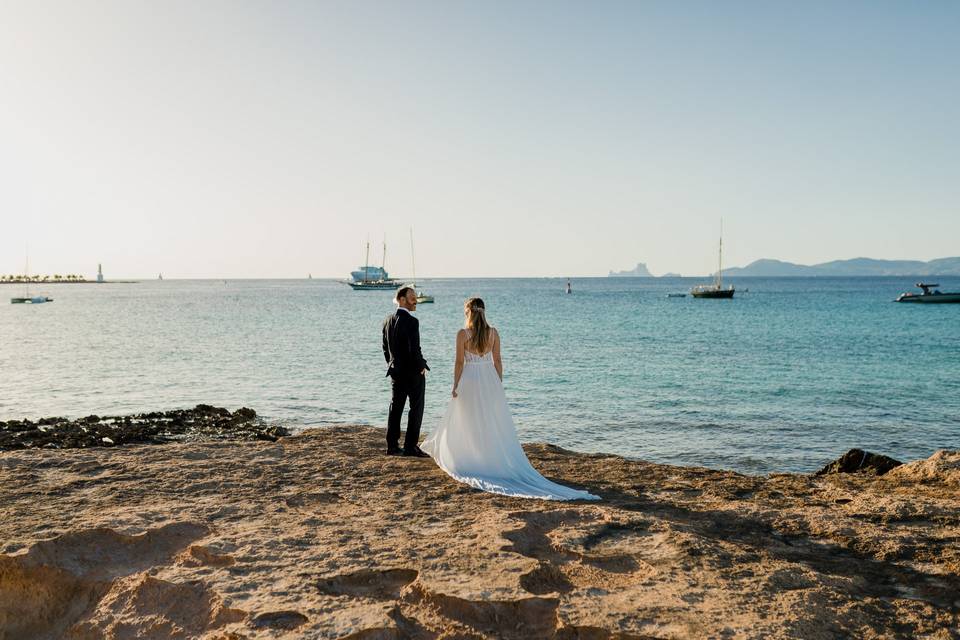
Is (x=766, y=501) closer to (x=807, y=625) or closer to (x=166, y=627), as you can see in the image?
(x=807, y=625)

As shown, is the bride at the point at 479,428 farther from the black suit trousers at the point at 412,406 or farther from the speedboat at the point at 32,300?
the speedboat at the point at 32,300

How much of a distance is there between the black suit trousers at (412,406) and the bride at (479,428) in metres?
0.50

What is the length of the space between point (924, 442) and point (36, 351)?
1492 inches

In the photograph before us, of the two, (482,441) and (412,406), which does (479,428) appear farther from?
(412,406)

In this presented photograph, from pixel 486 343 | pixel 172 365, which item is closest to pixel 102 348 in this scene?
pixel 172 365

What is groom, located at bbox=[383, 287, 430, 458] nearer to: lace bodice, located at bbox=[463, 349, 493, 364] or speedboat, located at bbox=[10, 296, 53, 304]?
lace bodice, located at bbox=[463, 349, 493, 364]

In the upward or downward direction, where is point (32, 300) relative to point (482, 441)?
upward

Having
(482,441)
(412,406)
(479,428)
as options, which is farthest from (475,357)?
(412,406)

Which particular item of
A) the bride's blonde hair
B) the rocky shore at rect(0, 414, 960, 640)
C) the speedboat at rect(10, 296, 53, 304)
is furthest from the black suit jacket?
the speedboat at rect(10, 296, 53, 304)

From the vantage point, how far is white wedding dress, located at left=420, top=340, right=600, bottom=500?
7543mm

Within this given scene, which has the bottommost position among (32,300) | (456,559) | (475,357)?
(456,559)

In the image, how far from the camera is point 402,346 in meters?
8.98

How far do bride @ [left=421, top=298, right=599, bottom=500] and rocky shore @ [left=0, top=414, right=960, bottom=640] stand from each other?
393mm

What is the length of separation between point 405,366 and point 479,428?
154 cm
